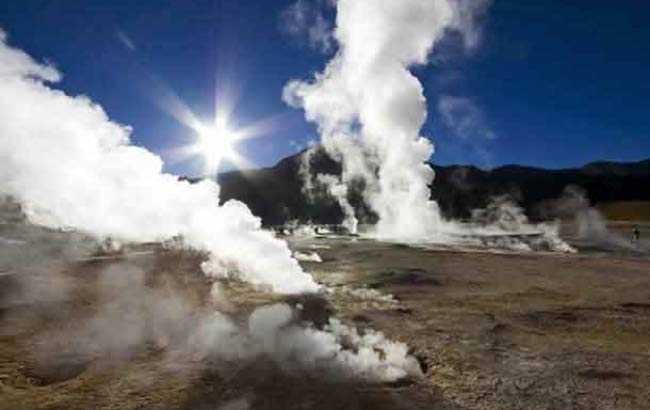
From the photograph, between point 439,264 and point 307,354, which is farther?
point 439,264

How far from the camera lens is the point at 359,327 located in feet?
55.6

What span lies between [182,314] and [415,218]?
5233cm

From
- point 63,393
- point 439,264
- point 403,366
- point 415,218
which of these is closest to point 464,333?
point 403,366

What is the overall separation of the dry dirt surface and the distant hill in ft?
348

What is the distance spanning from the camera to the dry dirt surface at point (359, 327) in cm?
1144

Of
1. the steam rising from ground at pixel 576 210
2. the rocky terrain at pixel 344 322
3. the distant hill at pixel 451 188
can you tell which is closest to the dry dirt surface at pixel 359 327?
the rocky terrain at pixel 344 322

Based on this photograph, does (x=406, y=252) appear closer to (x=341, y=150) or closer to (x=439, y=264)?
(x=439, y=264)

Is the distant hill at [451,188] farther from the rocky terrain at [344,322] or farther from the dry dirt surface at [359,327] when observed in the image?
the dry dirt surface at [359,327]

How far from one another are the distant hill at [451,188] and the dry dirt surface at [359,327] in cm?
10592

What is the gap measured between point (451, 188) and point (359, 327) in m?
140

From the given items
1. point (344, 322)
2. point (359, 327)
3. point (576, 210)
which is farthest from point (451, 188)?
point (359, 327)

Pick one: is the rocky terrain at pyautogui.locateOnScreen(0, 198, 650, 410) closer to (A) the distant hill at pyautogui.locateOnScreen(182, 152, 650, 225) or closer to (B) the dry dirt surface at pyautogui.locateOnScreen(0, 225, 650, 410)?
(B) the dry dirt surface at pyautogui.locateOnScreen(0, 225, 650, 410)

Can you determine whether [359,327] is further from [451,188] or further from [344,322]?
[451,188]

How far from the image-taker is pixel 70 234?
4709 cm
